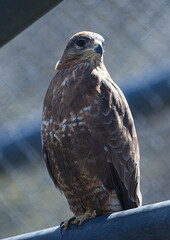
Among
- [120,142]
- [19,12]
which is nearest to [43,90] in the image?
[120,142]

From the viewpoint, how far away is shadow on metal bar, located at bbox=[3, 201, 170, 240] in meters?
0.90

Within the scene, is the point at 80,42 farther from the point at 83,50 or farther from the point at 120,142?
the point at 120,142

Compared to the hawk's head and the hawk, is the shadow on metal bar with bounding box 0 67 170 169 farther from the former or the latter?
the hawk's head

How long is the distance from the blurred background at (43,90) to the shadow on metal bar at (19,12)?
33.9 inches

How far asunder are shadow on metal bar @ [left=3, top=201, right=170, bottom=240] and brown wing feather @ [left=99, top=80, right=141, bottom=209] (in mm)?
525

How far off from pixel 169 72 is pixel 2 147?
694mm

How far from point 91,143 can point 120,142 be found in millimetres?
107

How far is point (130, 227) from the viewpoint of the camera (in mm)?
953

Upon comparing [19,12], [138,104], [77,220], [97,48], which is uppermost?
[19,12]

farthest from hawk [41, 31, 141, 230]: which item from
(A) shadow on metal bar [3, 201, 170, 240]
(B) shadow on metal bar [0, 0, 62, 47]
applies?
(B) shadow on metal bar [0, 0, 62, 47]

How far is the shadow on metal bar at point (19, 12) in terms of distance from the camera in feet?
3.11

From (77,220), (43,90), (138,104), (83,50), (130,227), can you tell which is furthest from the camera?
(43,90)

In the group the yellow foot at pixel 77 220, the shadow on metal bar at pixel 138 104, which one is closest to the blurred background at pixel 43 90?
the shadow on metal bar at pixel 138 104

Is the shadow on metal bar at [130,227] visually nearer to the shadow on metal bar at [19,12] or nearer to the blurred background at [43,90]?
the shadow on metal bar at [19,12]
